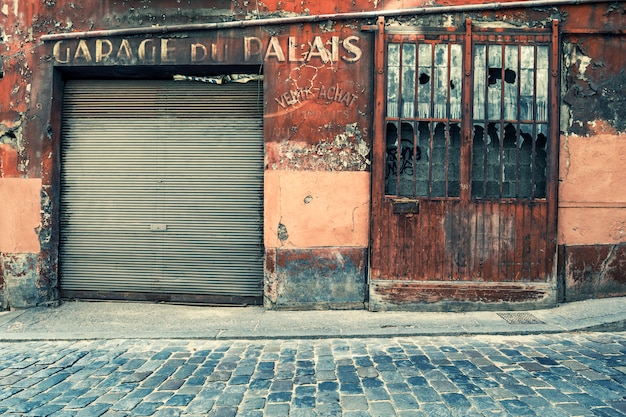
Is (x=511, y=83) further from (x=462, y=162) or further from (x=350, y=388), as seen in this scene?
(x=350, y=388)

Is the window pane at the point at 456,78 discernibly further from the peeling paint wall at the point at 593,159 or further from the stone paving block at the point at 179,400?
the stone paving block at the point at 179,400

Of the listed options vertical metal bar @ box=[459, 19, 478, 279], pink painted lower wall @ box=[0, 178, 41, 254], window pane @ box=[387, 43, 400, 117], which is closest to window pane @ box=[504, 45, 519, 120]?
vertical metal bar @ box=[459, 19, 478, 279]

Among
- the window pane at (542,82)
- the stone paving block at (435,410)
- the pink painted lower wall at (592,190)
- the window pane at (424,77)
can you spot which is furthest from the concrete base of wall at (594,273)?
the stone paving block at (435,410)

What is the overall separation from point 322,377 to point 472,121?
13.9 feet

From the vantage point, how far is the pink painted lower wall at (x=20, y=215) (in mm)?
6922

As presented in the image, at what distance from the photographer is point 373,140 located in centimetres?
653

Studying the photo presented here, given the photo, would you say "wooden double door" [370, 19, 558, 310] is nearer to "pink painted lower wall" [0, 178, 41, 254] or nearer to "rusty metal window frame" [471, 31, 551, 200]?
→ "rusty metal window frame" [471, 31, 551, 200]

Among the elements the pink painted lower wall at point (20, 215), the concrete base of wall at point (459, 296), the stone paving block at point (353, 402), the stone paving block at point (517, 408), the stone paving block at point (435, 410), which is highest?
the pink painted lower wall at point (20, 215)

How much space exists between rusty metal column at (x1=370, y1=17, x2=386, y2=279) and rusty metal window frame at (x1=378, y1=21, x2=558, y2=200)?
0.06 m

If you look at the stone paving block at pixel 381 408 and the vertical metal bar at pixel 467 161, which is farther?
the vertical metal bar at pixel 467 161

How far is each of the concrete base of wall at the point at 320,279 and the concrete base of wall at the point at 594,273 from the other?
3.00 m

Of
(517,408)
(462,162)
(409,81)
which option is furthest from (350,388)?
(409,81)

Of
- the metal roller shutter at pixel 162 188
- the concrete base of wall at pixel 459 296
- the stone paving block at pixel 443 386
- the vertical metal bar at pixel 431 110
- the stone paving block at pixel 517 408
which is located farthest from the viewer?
the metal roller shutter at pixel 162 188

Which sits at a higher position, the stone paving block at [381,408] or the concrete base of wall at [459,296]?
the concrete base of wall at [459,296]
